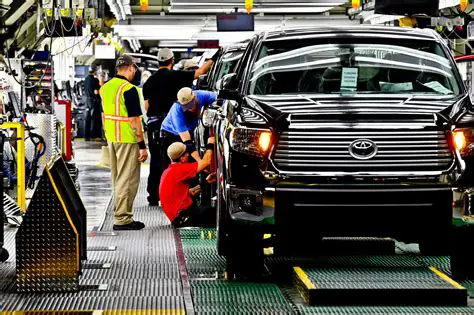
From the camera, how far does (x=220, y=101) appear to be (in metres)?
10.2

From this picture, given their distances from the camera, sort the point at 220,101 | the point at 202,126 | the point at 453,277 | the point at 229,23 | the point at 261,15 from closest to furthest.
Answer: the point at 453,277, the point at 220,101, the point at 202,126, the point at 229,23, the point at 261,15

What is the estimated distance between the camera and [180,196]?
11219 mm

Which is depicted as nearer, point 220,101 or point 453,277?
point 453,277

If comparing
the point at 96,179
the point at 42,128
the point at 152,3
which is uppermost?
the point at 152,3

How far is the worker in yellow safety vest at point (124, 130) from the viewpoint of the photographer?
35.1ft

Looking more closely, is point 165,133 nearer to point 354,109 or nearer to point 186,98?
point 186,98

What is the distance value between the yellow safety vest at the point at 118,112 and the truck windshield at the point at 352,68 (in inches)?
102

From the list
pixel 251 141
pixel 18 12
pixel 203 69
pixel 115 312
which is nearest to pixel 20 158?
pixel 203 69

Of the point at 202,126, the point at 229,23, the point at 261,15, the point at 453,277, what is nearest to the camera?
the point at 453,277

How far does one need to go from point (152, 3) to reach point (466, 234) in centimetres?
2655

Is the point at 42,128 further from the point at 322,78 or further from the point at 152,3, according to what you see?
the point at 152,3

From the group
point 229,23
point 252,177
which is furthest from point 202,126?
point 229,23

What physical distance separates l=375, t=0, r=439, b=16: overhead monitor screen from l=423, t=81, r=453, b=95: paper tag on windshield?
41.8ft

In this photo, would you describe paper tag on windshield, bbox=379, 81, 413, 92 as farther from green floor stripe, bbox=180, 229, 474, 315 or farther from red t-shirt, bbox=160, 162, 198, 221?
red t-shirt, bbox=160, 162, 198, 221
